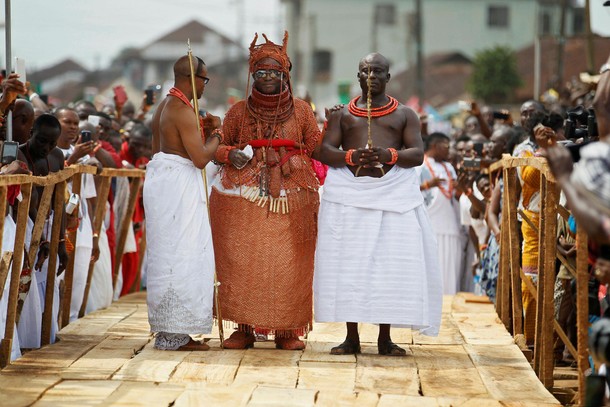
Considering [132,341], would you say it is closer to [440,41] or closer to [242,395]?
[242,395]

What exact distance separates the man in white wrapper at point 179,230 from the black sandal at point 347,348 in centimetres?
88

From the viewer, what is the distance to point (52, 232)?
29.8 feet

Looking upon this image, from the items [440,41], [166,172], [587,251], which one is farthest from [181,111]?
[440,41]

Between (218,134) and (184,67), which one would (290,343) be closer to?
(218,134)

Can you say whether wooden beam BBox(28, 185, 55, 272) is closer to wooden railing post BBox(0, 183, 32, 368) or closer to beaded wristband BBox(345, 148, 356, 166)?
wooden railing post BBox(0, 183, 32, 368)

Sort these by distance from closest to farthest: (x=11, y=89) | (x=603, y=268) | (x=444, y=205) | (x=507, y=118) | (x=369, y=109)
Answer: (x=603, y=268)
(x=11, y=89)
(x=369, y=109)
(x=507, y=118)
(x=444, y=205)

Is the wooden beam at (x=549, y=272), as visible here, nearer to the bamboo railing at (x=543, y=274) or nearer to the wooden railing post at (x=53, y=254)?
the bamboo railing at (x=543, y=274)

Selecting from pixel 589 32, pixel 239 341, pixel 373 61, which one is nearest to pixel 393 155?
pixel 373 61

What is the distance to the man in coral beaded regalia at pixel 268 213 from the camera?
8609 millimetres

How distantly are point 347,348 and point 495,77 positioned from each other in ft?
161

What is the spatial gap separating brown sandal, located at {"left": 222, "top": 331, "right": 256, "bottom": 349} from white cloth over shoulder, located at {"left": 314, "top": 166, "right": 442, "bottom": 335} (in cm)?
52

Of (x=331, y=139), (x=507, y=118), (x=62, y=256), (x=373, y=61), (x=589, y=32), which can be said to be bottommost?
(x=62, y=256)

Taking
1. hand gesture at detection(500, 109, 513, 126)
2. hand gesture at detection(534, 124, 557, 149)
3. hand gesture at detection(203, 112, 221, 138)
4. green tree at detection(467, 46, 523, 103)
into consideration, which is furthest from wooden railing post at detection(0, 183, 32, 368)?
green tree at detection(467, 46, 523, 103)

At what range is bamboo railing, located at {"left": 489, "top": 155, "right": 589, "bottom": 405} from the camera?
21.3ft
